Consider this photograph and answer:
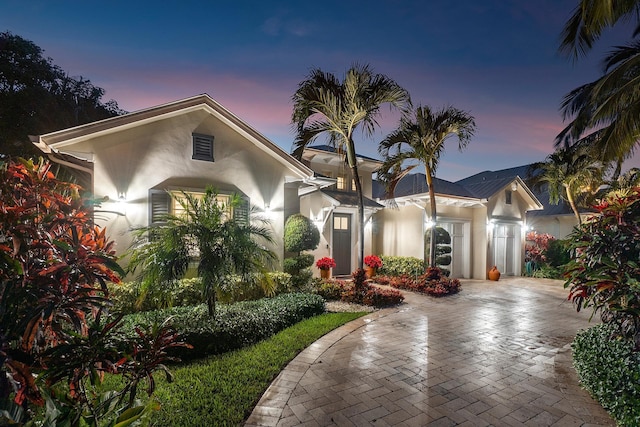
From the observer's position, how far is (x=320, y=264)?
11453 mm

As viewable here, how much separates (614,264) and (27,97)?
19.5m

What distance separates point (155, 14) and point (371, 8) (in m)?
6.02

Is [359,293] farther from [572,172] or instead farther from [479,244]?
[572,172]

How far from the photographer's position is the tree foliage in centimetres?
1318

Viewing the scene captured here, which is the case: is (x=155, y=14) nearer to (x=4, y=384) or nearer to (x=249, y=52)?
(x=249, y=52)

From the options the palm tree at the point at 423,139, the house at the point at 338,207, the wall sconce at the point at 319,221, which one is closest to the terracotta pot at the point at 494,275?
the palm tree at the point at 423,139

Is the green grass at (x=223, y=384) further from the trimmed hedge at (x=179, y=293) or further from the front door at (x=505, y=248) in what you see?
the front door at (x=505, y=248)

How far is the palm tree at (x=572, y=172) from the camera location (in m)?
14.4

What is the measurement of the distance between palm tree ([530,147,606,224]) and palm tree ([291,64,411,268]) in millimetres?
10584

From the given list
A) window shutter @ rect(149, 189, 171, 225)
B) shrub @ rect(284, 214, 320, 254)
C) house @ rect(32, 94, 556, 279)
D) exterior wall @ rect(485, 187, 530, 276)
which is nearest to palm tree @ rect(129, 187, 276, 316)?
house @ rect(32, 94, 556, 279)

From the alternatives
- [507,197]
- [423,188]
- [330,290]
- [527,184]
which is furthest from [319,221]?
[527,184]

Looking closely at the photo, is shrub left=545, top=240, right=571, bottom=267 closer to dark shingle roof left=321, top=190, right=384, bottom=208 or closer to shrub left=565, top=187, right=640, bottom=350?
dark shingle roof left=321, top=190, right=384, bottom=208

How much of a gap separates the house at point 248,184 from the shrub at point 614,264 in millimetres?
5114

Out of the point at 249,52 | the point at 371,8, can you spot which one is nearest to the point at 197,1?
the point at 249,52
